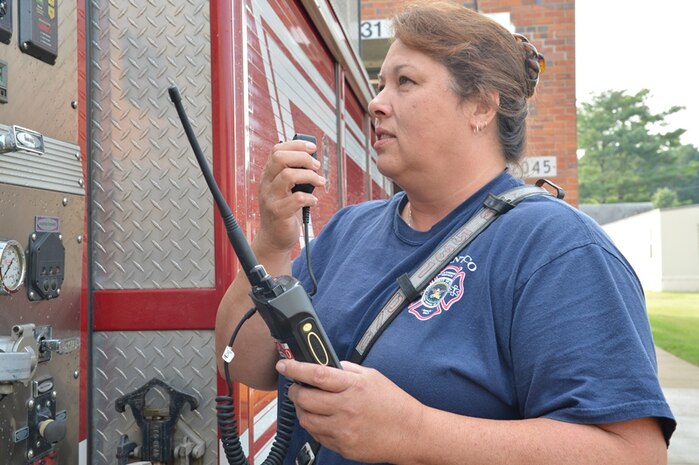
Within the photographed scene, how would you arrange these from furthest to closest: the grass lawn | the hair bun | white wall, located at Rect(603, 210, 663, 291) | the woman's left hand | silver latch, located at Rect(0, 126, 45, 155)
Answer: white wall, located at Rect(603, 210, 663, 291) → the grass lawn → the hair bun → silver latch, located at Rect(0, 126, 45, 155) → the woman's left hand

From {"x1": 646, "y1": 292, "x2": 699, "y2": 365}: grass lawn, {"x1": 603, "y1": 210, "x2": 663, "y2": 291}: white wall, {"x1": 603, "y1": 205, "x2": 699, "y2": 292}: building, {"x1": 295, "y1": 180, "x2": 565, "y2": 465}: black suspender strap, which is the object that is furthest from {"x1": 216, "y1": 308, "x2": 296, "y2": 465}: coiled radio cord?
{"x1": 603, "y1": 205, "x2": 699, "y2": 292}: building

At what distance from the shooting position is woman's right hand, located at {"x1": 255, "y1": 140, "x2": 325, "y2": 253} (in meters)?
1.59

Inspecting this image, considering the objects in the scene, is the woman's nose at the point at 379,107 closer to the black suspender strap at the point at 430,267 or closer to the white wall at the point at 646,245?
the black suspender strap at the point at 430,267

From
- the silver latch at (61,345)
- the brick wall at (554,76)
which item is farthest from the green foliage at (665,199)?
the silver latch at (61,345)

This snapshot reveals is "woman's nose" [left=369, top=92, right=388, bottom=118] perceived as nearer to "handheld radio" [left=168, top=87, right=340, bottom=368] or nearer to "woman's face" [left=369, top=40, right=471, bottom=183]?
"woman's face" [left=369, top=40, right=471, bottom=183]

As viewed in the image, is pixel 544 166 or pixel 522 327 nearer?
pixel 522 327

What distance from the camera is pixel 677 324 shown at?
53.4 feet

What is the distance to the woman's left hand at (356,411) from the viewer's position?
128cm

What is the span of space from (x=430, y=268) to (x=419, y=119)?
0.36m

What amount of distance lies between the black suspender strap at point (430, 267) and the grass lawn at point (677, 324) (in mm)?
10996

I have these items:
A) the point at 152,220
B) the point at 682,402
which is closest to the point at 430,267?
the point at 152,220

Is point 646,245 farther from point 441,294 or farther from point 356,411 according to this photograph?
point 356,411

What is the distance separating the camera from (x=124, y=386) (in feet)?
6.51

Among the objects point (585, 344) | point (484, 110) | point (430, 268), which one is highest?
point (484, 110)
